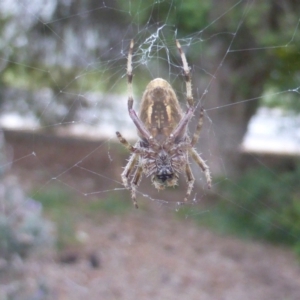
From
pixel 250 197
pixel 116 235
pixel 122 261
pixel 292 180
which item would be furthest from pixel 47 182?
pixel 292 180

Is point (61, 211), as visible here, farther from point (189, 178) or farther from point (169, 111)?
point (169, 111)

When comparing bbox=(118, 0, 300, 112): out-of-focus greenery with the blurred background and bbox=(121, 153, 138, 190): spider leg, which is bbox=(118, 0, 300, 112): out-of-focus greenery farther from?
bbox=(121, 153, 138, 190): spider leg

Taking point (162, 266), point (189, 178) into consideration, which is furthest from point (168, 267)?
point (189, 178)

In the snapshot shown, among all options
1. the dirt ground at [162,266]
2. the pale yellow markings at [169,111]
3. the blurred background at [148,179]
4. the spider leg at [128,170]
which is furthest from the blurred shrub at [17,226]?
the pale yellow markings at [169,111]

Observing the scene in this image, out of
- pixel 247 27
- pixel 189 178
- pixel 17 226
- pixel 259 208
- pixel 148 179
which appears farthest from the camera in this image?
pixel 148 179

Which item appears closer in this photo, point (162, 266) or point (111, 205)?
point (162, 266)

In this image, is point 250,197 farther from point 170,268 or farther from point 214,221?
point 170,268

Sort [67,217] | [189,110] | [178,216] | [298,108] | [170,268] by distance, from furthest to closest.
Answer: [178,216]
[67,217]
[298,108]
[170,268]
[189,110]
